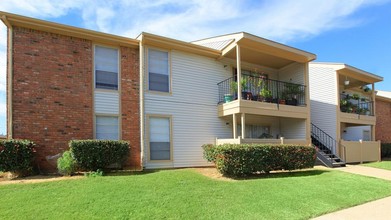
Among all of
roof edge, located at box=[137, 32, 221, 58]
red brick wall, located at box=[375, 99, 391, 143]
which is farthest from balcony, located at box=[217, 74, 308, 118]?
red brick wall, located at box=[375, 99, 391, 143]

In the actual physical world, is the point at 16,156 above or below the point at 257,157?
above

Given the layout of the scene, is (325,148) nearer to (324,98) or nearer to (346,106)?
(324,98)

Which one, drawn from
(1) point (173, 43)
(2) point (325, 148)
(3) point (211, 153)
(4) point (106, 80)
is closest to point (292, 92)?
(2) point (325, 148)

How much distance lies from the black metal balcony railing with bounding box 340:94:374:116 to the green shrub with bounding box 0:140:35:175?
676 inches

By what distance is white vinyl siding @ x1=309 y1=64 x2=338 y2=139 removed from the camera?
52.7 feet

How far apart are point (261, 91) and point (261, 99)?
394 mm

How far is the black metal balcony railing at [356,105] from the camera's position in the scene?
681 inches

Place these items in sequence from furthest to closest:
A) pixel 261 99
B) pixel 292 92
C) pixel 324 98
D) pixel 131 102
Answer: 1. pixel 324 98
2. pixel 292 92
3. pixel 261 99
4. pixel 131 102

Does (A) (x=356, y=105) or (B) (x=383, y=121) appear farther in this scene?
(B) (x=383, y=121)

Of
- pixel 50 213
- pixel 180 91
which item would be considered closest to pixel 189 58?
pixel 180 91

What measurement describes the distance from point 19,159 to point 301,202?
8.90 metres

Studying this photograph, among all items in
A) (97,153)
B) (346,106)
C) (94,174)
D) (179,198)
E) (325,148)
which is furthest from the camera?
(346,106)

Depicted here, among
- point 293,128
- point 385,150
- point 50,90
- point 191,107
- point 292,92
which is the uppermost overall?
point 292,92

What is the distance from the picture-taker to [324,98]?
16.7 m
